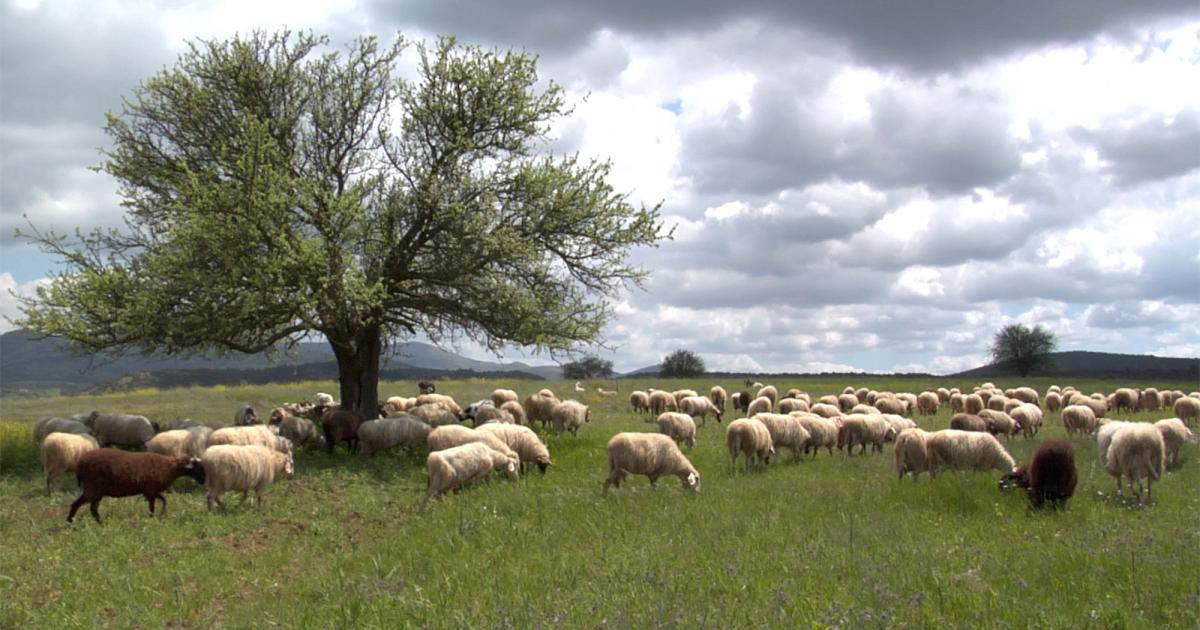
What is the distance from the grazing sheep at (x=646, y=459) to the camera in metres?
14.3

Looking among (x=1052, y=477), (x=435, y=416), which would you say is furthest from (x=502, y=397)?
(x=1052, y=477)

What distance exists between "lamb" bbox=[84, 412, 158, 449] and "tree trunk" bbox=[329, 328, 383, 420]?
5.50 metres

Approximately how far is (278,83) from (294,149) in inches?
80.3

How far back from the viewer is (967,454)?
1582cm

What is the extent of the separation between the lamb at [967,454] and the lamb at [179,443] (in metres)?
15.8

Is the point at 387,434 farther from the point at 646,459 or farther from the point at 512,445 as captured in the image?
the point at 646,459

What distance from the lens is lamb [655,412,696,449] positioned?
21094 millimetres

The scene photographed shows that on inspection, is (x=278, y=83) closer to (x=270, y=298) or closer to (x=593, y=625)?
(x=270, y=298)

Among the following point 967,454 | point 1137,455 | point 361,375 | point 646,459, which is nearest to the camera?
point 1137,455

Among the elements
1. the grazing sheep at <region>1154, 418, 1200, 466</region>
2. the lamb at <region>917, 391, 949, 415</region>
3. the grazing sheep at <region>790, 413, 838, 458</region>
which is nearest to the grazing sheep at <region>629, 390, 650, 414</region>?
the lamb at <region>917, 391, 949, 415</region>

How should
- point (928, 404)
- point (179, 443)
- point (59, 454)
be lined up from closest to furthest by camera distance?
point (59, 454) → point (179, 443) → point (928, 404)

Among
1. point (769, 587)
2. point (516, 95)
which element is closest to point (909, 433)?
point (769, 587)

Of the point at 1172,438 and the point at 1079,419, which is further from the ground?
the point at 1172,438

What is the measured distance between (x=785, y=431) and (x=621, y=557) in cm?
1121
